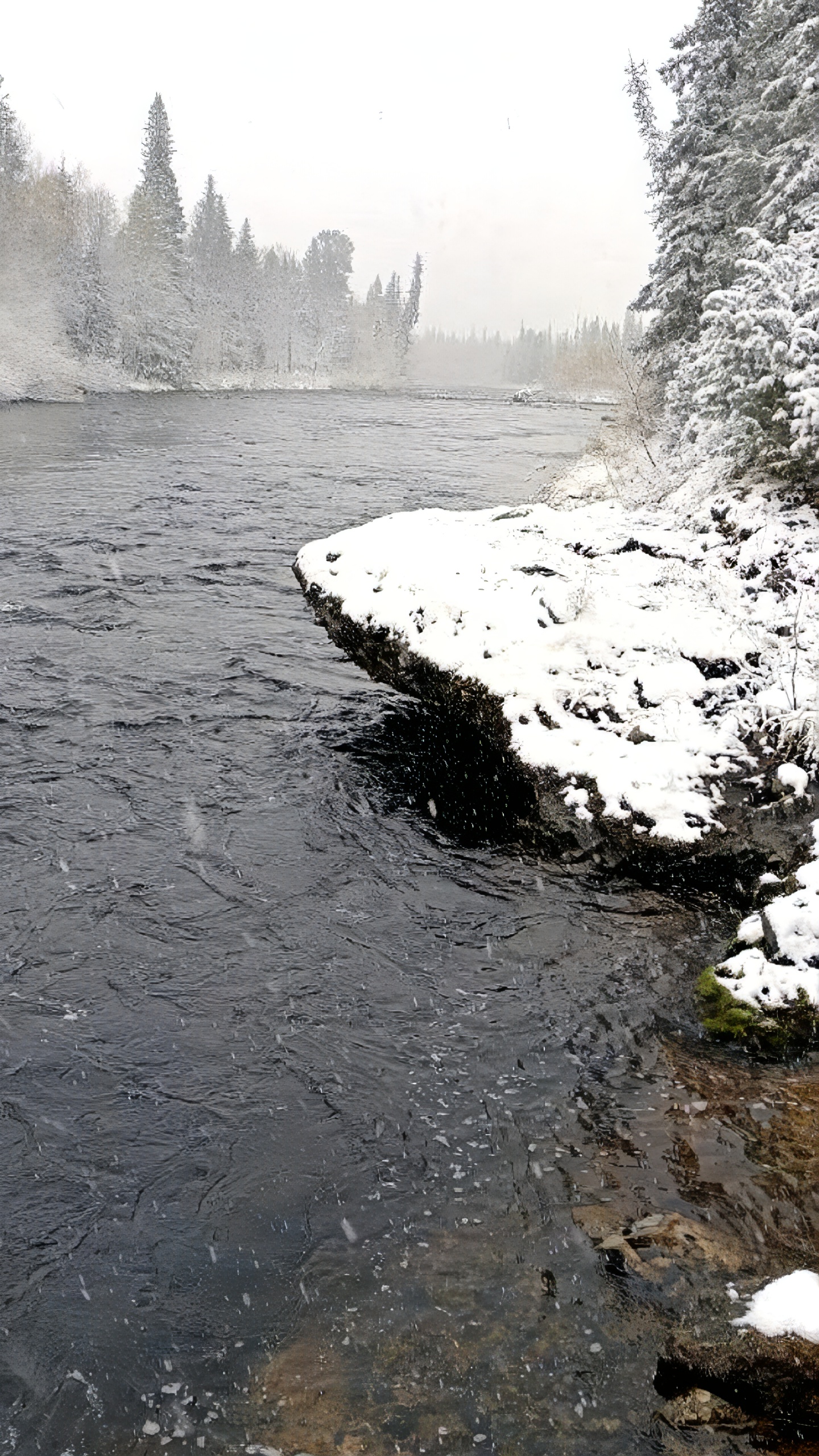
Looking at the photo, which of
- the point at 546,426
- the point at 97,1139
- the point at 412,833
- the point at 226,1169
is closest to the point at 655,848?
the point at 412,833

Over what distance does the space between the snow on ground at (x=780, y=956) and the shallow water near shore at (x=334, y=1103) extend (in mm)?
431

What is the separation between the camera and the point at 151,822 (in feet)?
27.2

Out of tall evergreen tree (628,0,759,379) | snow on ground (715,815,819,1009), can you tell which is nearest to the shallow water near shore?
snow on ground (715,815,819,1009)

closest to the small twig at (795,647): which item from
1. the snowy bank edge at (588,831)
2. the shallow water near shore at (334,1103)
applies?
the snowy bank edge at (588,831)

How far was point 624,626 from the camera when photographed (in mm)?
10062

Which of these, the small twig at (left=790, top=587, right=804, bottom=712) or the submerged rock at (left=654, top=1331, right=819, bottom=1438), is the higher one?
the small twig at (left=790, top=587, right=804, bottom=712)

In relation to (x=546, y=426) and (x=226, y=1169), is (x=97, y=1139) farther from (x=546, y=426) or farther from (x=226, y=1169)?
(x=546, y=426)

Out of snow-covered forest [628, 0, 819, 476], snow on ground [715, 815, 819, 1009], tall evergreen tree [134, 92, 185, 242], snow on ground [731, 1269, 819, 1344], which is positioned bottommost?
snow on ground [731, 1269, 819, 1344]

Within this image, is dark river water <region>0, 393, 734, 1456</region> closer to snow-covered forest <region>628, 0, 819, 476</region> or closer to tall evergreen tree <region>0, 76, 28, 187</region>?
snow-covered forest <region>628, 0, 819, 476</region>

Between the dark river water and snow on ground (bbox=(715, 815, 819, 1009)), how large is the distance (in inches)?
20.5

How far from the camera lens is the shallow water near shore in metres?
3.95

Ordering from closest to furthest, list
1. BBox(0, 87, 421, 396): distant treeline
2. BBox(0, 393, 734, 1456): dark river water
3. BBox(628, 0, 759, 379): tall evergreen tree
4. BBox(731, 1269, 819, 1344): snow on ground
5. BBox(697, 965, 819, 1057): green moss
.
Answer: BBox(731, 1269, 819, 1344): snow on ground, BBox(0, 393, 734, 1456): dark river water, BBox(697, 965, 819, 1057): green moss, BBox(628, 0, 759, 379): tall evergreen tree, BBox(0, 87, 421, 396): distant treeline

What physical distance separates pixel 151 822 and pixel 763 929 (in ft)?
17.7

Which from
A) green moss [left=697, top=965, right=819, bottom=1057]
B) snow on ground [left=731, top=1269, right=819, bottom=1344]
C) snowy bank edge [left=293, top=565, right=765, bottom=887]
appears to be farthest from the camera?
snowy bank edge [left=293, top=565, right=765, bottom=887]
